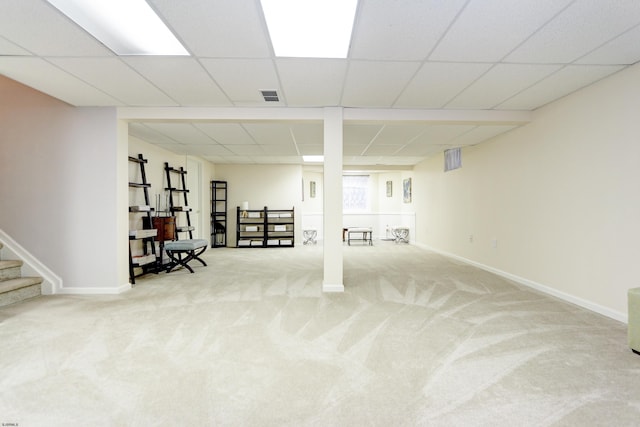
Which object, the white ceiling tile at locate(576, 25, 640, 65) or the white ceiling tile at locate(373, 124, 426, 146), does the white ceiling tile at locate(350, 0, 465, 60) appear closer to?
the white ceiling tile at locate(576, 25, 640, 65)

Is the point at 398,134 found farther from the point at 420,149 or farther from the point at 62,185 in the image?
the point at 62,185

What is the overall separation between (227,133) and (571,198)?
4601 mm

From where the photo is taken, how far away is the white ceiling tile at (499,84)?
2.59 m

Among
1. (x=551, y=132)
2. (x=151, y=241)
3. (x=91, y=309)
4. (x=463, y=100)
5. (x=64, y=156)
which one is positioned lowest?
(x=91, y=309)

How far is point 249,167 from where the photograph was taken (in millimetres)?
8125

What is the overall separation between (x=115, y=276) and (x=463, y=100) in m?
4.69

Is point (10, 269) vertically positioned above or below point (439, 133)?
below

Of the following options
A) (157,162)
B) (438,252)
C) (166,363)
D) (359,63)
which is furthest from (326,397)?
(438,252)

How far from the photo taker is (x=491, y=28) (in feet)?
6.61

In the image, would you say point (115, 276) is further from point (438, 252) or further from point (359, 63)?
point (438, 252)

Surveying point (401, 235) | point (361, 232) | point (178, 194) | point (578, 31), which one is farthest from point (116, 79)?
point (401, 235)

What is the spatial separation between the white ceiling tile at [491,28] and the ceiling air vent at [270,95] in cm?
161

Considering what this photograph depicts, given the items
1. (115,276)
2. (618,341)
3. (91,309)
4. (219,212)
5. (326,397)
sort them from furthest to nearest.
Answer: (219,212) < (115,276) < (91,309) < (618,341) < (326,397)

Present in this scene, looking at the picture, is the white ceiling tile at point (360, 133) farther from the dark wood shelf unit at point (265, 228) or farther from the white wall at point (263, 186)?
the dark wood shelf unit at point (265, 228)
